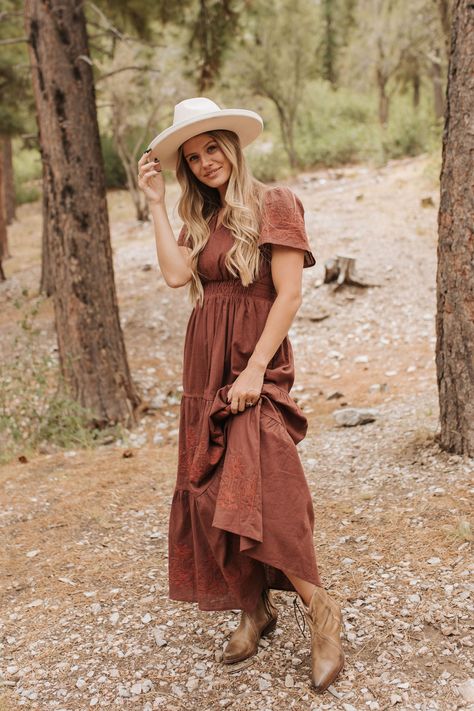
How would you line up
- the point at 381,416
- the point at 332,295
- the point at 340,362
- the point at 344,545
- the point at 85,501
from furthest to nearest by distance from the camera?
the point at 332,295, the point at 340,362, the point at 381,416, the point at 85,501, the point at 344,545

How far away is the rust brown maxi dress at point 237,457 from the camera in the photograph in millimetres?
2346

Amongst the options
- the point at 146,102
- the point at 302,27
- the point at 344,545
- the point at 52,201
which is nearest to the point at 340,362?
the point at 52,201

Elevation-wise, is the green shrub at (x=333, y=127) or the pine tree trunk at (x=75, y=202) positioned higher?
the green shrub at (x=333, y=127)

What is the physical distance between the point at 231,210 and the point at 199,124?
0.33 metres

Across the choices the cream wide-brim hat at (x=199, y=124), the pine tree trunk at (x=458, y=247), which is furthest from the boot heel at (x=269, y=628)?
the cream wide-brim hat at (x=199, y=124)

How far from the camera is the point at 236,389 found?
2.42 meters

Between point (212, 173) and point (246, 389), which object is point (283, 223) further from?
point (246, 389)

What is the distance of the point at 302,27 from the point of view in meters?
17.0

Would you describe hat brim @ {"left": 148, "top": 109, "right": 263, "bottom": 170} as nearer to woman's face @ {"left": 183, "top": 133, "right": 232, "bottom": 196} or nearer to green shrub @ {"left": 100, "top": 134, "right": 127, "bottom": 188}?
woman's face @ {"left": 183, "top": 133, "right": 232, "bottom": 196}

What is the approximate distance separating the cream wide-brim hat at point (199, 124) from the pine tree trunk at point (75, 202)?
121 inches

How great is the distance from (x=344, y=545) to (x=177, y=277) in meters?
1.68

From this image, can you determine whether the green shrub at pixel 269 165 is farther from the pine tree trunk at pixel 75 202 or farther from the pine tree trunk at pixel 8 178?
the pine tree trunk at pixel 75 202

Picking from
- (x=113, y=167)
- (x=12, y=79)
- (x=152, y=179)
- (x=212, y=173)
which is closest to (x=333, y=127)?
(x=113, y=167)

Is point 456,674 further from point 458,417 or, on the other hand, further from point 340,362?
point 340,362
